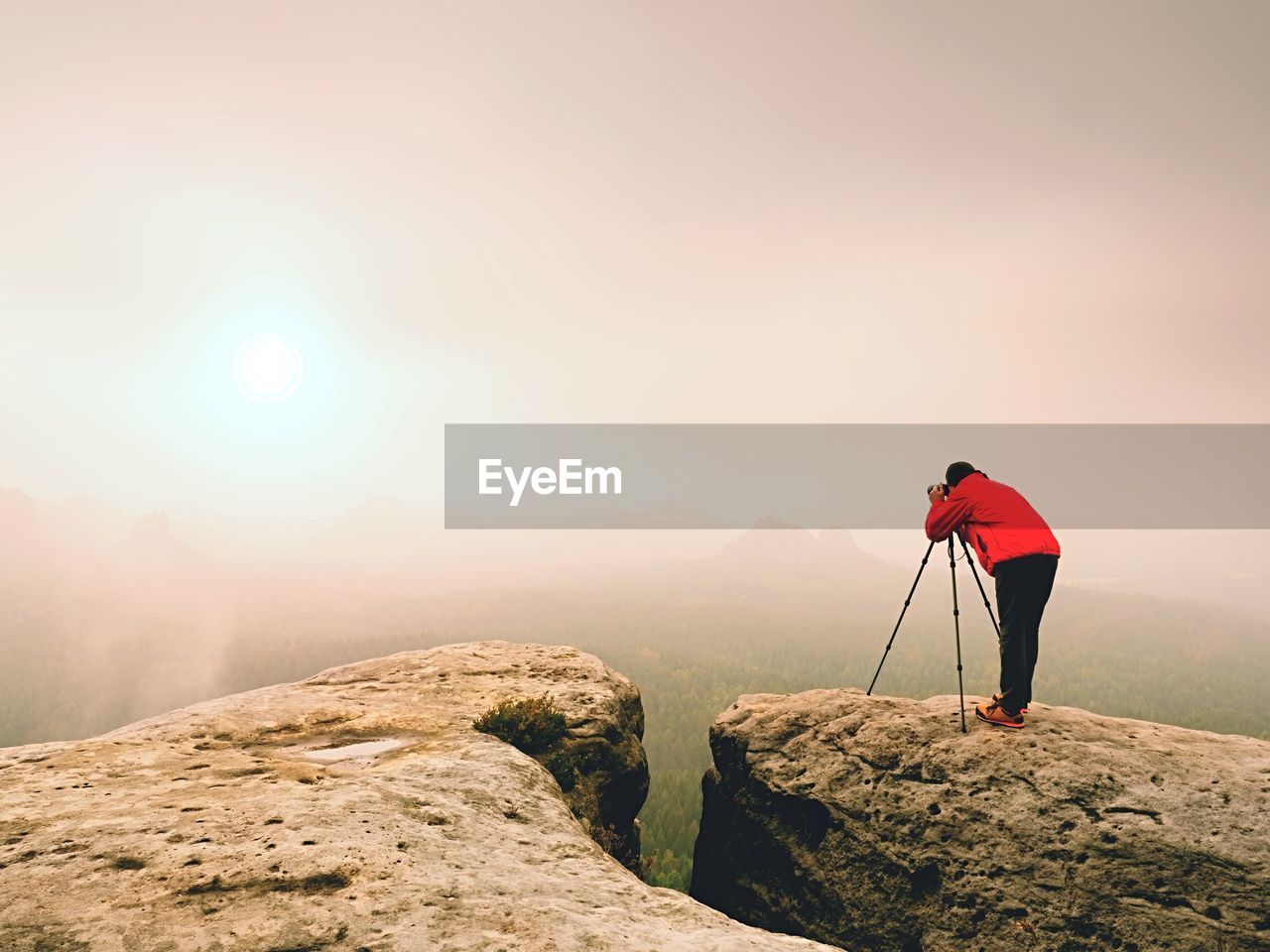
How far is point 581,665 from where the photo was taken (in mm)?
15055

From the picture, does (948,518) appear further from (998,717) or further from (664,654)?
(664,654)

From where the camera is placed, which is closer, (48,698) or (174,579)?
(48,698)

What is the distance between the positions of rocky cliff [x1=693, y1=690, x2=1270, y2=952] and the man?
2.55 ft

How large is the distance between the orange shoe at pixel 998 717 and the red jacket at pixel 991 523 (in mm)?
2721

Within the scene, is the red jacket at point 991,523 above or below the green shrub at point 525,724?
above

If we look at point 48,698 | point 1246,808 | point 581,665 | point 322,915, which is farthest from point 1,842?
point 48,698

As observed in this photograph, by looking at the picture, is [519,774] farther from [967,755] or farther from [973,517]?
[973,517]

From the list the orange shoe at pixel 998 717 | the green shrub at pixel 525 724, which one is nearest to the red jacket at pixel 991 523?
the orange shoe at pixel 998 717

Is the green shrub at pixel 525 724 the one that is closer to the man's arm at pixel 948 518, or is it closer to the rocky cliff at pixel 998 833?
the rocky cliff at pixel 998 833

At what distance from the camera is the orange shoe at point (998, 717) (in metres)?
10.8

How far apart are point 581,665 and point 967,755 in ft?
29.2

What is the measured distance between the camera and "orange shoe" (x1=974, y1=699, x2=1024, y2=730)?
35.3ft

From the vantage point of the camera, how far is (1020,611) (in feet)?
34.3

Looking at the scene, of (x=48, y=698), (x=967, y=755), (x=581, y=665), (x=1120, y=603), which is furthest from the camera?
(x=1120, y=603)
